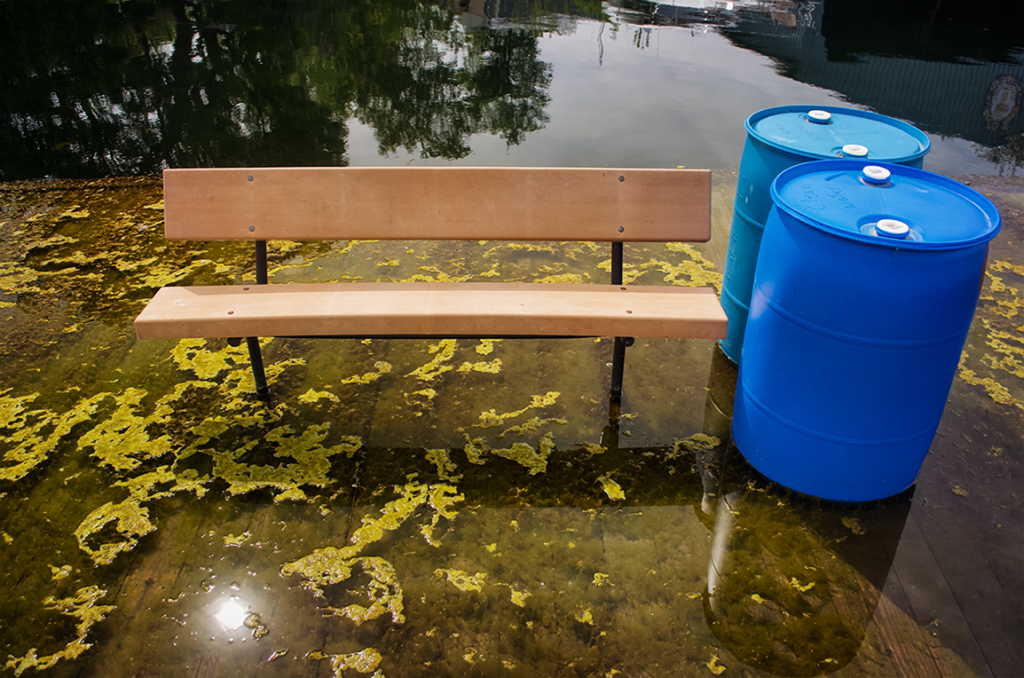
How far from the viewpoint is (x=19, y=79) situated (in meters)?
7.75

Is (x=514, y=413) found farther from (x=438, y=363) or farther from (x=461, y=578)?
(x=461, y=578)

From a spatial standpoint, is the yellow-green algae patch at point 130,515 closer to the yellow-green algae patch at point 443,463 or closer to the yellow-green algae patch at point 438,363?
the yellow-green algae patch at point 443,463

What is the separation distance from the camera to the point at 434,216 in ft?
9.19

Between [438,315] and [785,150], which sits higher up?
[785,150]

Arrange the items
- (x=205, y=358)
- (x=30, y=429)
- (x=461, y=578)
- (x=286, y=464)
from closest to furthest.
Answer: (x=461, y=578), (x=286, y=464), (x=30, y=429), (x=205, y=358)

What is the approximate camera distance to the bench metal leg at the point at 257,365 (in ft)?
9.43

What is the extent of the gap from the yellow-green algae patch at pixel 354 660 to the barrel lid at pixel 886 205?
73.9 inches

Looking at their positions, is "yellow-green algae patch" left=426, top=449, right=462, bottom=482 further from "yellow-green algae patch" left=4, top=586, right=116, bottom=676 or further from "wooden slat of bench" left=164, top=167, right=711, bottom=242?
"yellow-green algae patch" left=4, top=586, right=116, bottom=676

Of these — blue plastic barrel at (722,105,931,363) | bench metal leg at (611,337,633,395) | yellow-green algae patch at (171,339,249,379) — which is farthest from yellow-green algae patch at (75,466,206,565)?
blue plastic barrel at (722,105,931,363)

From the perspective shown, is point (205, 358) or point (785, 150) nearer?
point (785, 150)

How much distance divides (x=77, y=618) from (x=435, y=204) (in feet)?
6.38

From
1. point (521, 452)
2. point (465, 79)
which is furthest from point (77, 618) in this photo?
point (465, 79)

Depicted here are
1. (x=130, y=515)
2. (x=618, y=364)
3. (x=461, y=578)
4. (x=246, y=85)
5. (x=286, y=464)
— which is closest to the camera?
(x=461, y=578)

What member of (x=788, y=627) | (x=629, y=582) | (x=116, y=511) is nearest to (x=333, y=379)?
(x=116, y=511)
